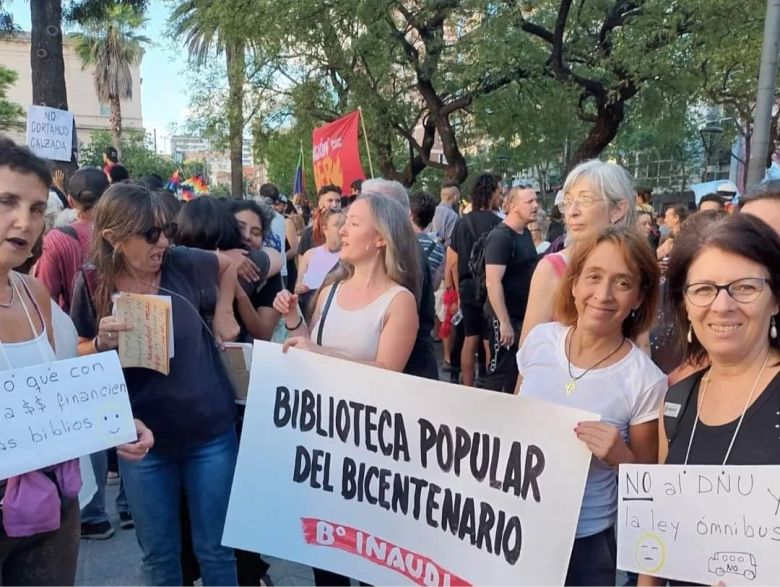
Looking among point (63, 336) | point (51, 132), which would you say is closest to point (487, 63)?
point (51, 132)

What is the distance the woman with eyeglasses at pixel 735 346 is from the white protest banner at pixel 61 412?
59.8 inches

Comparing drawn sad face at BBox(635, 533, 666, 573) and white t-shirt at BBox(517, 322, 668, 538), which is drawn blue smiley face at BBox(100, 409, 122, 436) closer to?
white t-shirt at BBox(517, 322, 668, 538)

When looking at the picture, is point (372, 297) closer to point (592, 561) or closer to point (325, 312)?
point (325, 312)

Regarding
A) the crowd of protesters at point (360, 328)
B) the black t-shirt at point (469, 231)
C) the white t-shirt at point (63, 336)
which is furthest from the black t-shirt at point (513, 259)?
the white t-shirt at point (63, 336)

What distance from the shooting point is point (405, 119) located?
1409 cm

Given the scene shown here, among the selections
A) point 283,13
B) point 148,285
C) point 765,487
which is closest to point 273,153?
point 283,13

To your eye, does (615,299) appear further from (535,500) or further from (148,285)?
(148,285)

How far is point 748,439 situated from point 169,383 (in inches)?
68.8

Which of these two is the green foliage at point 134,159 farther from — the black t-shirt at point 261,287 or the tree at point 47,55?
the black t-shirt at point 261,287

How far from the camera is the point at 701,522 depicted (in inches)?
57.1

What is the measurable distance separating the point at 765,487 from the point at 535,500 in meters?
0.59

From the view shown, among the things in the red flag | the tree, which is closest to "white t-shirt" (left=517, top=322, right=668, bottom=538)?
the red flag

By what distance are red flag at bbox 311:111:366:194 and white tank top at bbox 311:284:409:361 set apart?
14.6 feet

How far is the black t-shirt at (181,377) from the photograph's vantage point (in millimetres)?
2203
